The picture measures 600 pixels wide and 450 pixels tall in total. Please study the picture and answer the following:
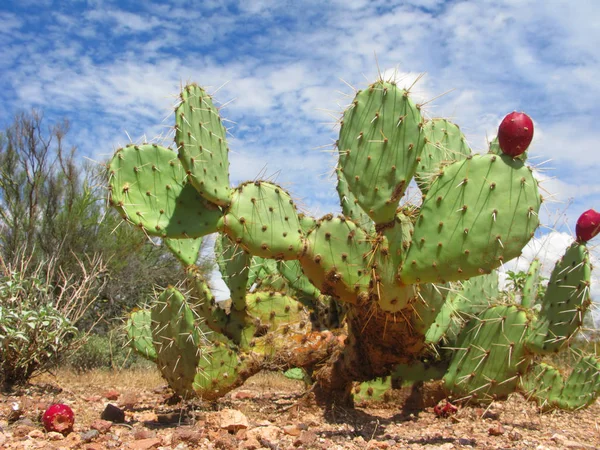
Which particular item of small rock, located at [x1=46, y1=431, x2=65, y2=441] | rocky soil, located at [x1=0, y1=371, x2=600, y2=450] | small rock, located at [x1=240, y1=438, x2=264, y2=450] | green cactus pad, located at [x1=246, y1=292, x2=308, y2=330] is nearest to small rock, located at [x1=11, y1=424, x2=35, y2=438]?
rocky soil, located at [x1=0, y1=371, x2=600, y2=450]

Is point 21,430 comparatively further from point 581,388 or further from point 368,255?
point 581,388

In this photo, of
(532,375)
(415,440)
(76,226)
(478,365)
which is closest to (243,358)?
(415,440)

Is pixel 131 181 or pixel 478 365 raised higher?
pixel 131 181

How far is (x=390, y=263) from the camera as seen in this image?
2.96 meters

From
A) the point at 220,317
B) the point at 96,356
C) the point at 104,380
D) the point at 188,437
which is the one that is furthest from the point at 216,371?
the point at 96,356

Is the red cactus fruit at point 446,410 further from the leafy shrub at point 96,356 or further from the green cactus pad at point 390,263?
the leafy shrub at point 96,356

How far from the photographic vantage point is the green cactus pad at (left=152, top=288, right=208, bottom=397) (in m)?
3.27

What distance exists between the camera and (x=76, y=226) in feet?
30.9

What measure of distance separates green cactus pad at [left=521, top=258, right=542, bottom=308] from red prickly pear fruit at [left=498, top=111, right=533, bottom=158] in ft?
7.84

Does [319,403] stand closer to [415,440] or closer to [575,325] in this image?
[415,440]

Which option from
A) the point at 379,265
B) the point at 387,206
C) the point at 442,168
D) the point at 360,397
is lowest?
the point at 360,397

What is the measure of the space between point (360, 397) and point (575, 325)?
1.64 metres

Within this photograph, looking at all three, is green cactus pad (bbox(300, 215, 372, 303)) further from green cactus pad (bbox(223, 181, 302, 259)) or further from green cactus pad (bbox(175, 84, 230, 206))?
green cactus pad (bbox(175, 84, 230, 206))

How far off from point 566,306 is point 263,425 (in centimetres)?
199
